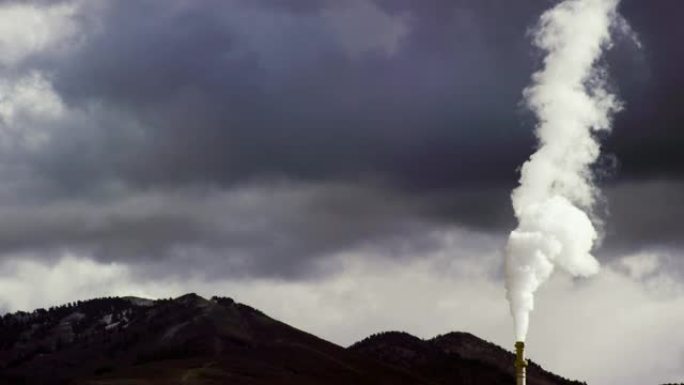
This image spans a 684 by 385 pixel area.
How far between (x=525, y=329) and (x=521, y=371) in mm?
4273

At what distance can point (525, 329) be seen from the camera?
4894 inches

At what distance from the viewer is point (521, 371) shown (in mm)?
123438
